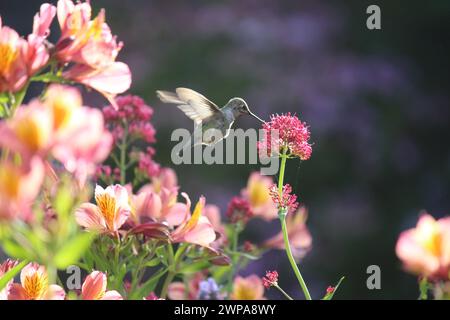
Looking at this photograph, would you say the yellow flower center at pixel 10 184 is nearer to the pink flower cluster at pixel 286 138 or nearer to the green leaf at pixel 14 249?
the green leaf at pixel 14 249

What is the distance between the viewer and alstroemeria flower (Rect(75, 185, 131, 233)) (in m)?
0.55

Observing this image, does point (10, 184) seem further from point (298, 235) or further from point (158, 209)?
point (298, 235)

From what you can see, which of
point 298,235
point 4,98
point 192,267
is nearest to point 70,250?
point 4,98

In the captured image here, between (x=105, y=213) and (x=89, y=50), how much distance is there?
0.13 metres

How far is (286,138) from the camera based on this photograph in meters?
0.56

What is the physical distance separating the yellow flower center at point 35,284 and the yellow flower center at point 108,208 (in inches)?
2.9

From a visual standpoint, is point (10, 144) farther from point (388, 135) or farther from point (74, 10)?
point (388, 135)

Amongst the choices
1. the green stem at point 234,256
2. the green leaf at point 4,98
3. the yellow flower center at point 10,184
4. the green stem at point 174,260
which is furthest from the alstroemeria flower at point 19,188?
the green stem at point 234,256

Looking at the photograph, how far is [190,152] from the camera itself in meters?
1.25

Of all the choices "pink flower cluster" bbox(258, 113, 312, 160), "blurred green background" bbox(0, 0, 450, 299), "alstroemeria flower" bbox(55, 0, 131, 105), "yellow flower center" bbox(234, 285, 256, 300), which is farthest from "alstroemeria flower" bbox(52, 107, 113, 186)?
"blurred green background" bbox(0, 0, 450, 299)

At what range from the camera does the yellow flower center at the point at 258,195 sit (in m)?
0.91

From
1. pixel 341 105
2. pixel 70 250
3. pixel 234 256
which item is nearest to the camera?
pixel 70 250

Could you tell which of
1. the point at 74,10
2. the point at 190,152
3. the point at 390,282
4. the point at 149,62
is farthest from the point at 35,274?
the point at 149,62

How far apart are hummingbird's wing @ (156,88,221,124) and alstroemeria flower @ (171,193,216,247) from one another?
1.21ft
